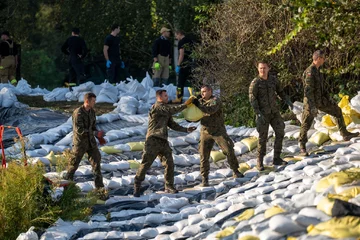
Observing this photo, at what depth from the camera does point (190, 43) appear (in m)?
18.0

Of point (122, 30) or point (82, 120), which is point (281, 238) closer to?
point (82, 120)

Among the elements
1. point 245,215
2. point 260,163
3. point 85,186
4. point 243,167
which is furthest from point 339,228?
point 85,186

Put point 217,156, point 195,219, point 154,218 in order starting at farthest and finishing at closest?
point 217,156 → point 154,218 → point 195,219

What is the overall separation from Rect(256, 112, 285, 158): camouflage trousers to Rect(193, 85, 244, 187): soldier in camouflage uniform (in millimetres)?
446

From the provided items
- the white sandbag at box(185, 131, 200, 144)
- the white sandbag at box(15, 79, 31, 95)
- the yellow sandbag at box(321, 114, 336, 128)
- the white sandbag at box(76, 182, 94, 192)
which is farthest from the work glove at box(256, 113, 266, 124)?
the white sandbag at box(15, 79, 31, 95)

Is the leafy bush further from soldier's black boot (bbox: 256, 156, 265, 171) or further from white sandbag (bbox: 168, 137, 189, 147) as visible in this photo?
soldier's black boot (bbox: 256, 156, 265, 171)

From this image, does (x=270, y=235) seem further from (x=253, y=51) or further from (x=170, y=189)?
(x=253, y=51)

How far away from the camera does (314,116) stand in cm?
1218

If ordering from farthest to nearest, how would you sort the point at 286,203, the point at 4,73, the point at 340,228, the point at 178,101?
the point at 4,73
the point at 178,101
the point at 286,203
the point at 340,228

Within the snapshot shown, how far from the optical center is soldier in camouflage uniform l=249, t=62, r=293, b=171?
1166cm

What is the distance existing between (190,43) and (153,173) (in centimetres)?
595

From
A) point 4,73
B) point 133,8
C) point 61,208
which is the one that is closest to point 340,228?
point 61,208

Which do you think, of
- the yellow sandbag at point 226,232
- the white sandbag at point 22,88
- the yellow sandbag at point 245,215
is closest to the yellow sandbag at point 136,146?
the yellow sandbag at point 245,215

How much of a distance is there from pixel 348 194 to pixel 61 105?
10.7 m
